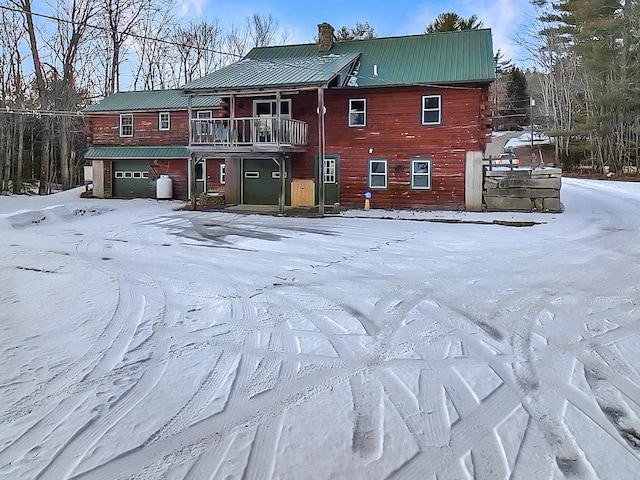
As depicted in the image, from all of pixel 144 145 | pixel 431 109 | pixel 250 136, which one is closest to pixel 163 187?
pixel 144 145

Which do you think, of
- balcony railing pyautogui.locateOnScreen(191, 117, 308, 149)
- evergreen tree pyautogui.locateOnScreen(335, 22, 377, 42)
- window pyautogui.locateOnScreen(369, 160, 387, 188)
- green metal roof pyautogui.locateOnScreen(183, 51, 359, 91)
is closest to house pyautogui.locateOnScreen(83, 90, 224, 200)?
green metal roof pyautogui.locateOnScreen(183, 51, 359, 91)

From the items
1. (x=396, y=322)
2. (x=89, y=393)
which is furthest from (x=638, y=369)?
(x=89, y=393)

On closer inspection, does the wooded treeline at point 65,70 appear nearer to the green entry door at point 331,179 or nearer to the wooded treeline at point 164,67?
the wooded treeline at point 164,67

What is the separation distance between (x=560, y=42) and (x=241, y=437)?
45.5 m

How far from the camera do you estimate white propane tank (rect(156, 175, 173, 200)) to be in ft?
79.6

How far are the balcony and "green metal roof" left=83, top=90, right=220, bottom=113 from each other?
407 centimetres

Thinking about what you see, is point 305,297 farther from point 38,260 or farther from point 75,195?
point 75,195

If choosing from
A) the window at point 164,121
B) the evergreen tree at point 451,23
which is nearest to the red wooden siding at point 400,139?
the window at point 164,121

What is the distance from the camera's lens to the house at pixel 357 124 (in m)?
18.9

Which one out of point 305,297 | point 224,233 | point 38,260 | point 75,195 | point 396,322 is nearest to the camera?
point 396,322

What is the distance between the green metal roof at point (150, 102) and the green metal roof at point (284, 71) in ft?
9.20

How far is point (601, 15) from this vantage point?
105 ft

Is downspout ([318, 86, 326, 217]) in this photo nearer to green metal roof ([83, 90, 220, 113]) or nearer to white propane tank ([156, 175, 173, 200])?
green metal roof ([83, 90, 220, 113])

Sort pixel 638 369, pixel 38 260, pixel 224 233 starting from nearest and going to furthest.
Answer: pixel 638 369, pixel 38 260, pixel 224 233
